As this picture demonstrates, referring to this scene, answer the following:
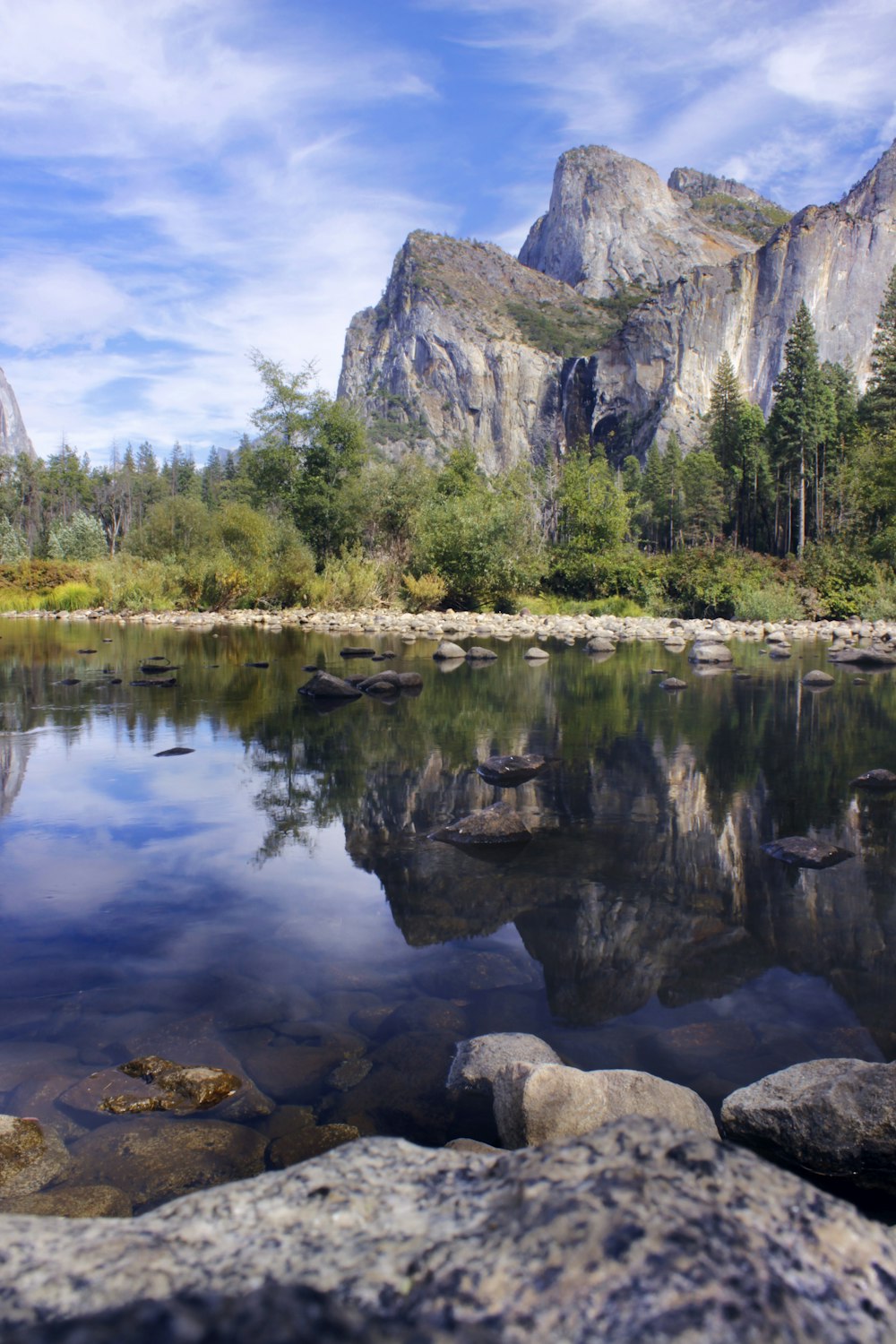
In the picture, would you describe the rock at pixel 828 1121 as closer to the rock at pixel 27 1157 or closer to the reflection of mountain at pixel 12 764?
the rock at pixel 27 1157

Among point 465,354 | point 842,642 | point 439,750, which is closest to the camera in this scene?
point 439,750

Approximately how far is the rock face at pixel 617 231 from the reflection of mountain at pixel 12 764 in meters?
180

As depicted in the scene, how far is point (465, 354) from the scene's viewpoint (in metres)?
152

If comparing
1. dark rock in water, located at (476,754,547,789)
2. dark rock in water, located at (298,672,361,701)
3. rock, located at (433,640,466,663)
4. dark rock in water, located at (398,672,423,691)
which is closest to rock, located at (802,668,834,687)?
dark rock in water, located at (398,672,423,691)

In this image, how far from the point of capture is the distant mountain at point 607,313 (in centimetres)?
10694

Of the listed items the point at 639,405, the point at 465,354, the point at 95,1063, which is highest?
the point at 465,354

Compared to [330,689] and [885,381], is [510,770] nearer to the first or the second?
[330,689]

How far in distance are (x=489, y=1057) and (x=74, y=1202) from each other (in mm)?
1652

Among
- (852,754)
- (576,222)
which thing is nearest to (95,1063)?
(852,754)

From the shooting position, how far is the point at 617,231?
570 feet

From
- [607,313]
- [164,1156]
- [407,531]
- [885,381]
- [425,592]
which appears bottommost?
[164,1156]

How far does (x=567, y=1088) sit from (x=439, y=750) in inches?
276

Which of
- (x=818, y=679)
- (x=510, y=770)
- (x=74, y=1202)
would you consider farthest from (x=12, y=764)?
(x=818, y=679)

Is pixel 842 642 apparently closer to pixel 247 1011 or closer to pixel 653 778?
pixel 653 778
